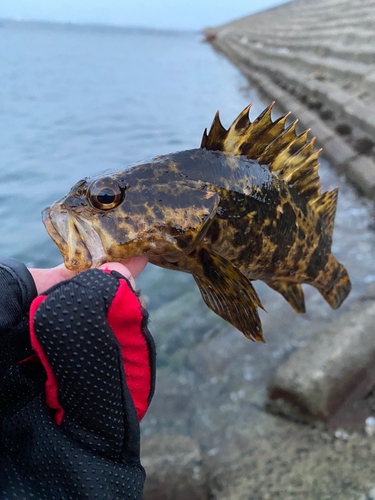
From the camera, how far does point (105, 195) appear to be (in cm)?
193

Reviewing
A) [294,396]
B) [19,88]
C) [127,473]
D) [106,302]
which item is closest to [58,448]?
[127,473]

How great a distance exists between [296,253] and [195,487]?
2189mm

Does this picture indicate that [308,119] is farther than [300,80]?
No

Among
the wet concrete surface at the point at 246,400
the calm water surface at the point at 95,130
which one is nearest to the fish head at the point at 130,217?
the calm water surface at the point at 95,130

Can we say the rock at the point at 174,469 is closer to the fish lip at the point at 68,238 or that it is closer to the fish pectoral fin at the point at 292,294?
the fish pectoral fin at the point at 292,294

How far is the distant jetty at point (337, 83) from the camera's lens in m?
9.91

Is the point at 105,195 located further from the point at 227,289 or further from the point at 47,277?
the point at 227,289

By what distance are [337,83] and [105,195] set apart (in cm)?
1485

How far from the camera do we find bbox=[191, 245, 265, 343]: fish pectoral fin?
206 centimetres

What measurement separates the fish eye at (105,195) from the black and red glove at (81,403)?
0.53m

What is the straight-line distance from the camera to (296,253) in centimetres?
257

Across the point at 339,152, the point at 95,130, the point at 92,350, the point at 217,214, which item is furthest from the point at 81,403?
the point at 95,130

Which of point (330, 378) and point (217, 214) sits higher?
point (217, 214)

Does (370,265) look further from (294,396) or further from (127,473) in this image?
(127,473)
